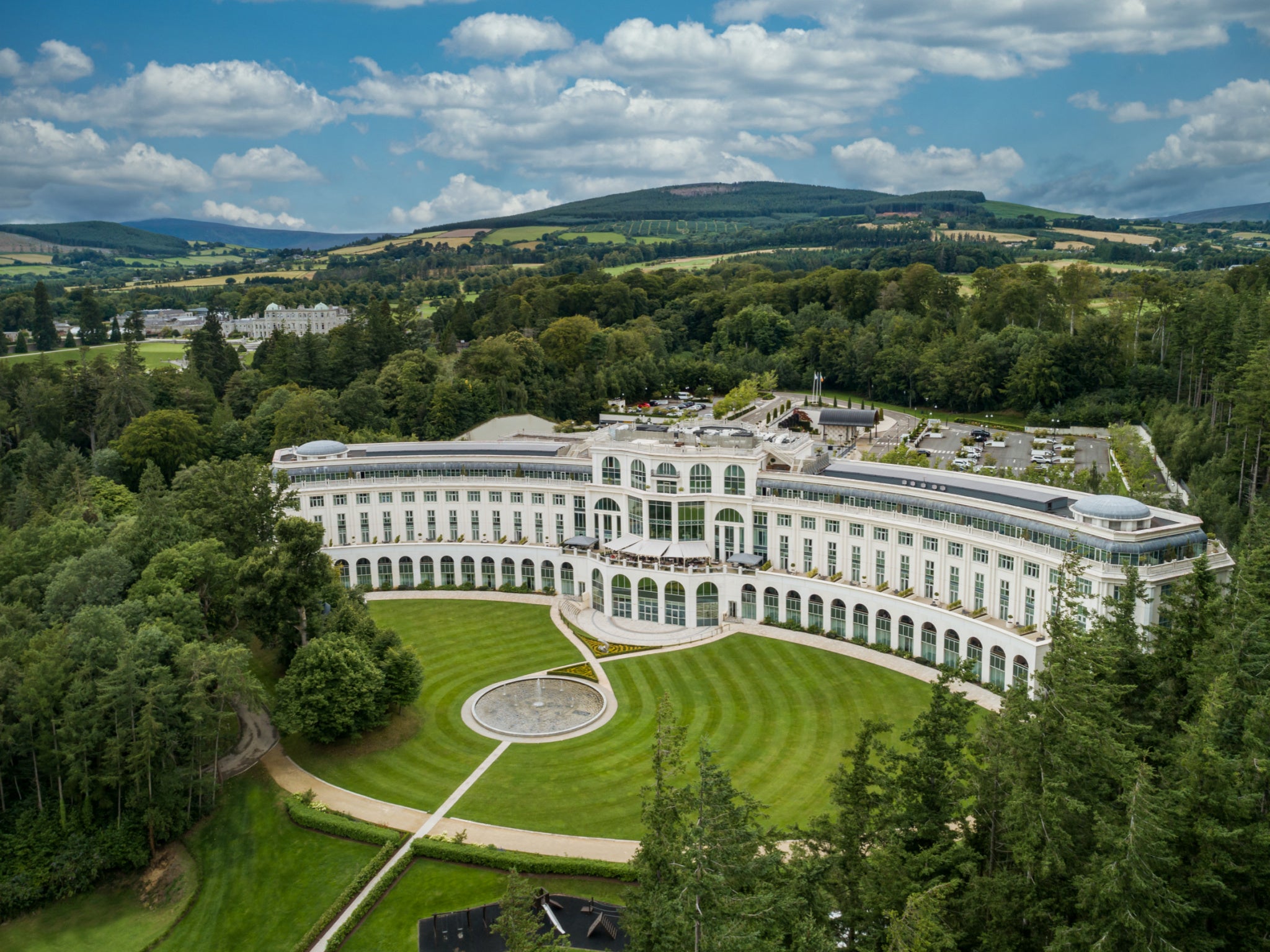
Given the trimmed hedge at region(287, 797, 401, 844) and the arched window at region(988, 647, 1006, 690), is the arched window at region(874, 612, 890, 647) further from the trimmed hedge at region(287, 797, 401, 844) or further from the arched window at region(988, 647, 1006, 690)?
the trimmed hedge at region(287, 797, 401, 844)

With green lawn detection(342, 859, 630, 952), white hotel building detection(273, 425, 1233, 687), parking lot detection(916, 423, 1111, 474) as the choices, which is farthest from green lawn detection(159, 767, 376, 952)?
parking lot detection(916, 423, 1111, 474)

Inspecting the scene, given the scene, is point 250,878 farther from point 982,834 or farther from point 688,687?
point 982,834

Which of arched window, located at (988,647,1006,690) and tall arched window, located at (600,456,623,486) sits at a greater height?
tall arched window, located at (600,456,623,486)

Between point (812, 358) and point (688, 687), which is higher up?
point (812, 358)

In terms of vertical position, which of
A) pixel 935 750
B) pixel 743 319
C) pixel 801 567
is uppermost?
pixel 743 319

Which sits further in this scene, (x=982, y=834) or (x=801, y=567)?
(x=801, y=567)

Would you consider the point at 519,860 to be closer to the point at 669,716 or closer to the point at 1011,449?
the point at 669,716

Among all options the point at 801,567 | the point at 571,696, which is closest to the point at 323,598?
the point at 571,696
